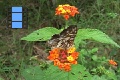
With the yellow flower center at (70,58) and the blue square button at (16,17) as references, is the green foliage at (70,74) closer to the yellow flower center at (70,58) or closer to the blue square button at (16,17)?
the yellow flower center at (70,58)

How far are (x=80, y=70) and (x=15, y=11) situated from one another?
2.01 feet

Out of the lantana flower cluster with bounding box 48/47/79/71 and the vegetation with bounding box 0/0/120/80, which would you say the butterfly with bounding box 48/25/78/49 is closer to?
the lantana flower cluster with bounding box 48/47/79/71

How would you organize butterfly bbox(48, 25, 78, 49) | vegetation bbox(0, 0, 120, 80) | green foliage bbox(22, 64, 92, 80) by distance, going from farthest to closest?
vegetation bbox(0, 0, 120, 80) < green foliage bbox(22, 64, 92, 80) < butterfly bbox(48, 25, 78, 49)

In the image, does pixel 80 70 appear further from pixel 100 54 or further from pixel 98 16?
pixel 98 16

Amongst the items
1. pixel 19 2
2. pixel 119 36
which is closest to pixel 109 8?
pixel 119 36

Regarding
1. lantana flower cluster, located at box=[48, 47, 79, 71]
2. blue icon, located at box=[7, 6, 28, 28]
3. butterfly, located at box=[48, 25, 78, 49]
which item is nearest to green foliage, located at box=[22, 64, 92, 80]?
lantana flower cluster, located at box=[48, 47, 79, 71]

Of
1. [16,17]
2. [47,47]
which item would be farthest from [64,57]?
[47,47]

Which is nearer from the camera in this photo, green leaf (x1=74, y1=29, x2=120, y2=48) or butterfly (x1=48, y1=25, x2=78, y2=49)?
butterfly (x1=48, y1=25, x2=78, y2=49)

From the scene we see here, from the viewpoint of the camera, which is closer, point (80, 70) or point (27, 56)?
point (80, 70)

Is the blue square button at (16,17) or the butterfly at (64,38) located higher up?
the blue square button at (16,17)

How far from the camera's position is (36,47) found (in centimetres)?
274

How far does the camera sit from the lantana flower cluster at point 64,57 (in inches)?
58.0

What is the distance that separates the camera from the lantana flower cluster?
1473 millimetres

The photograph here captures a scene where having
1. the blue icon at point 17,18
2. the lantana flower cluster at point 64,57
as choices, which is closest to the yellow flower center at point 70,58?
the lantana flower cluster at point 64,57
